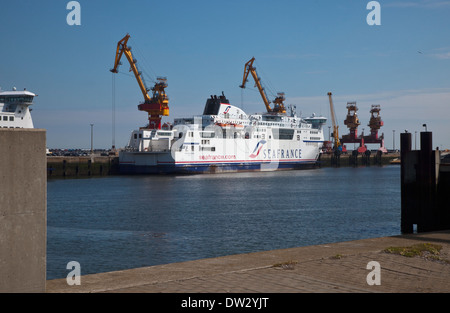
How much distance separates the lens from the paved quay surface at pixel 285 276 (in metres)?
6.10

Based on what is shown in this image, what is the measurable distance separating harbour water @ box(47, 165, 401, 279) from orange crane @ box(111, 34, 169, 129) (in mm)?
28225

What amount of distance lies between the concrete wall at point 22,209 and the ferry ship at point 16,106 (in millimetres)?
50916

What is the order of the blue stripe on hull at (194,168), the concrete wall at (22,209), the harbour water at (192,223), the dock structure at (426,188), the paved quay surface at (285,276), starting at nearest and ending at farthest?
the concrete wall at (22,209)
the paved quay surface at (285,276)
the dock structure at (426,188)
the harbour water at (192,223)
the blue stripe on hull at (194,168)

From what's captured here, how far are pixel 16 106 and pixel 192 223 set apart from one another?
3890cm

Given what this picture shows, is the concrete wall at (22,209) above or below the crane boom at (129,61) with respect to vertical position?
below

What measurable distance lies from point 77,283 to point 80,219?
17338 mm

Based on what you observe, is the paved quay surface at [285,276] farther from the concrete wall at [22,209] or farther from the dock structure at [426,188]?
the dock structure at [426,188]

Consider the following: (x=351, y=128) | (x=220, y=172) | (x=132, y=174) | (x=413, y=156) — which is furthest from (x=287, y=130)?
(x=413, y=156)

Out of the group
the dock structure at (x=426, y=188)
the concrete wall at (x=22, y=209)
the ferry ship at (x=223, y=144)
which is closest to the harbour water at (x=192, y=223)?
the dock structure at (x=426, y=188)

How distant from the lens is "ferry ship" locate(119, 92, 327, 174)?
58.3 meters

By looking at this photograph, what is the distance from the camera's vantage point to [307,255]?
8.37 m

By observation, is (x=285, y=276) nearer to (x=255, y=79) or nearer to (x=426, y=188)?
(x=426, y=188)

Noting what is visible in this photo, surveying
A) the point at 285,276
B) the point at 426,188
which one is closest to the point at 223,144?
the point at 426,188

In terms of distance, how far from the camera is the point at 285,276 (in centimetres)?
671
